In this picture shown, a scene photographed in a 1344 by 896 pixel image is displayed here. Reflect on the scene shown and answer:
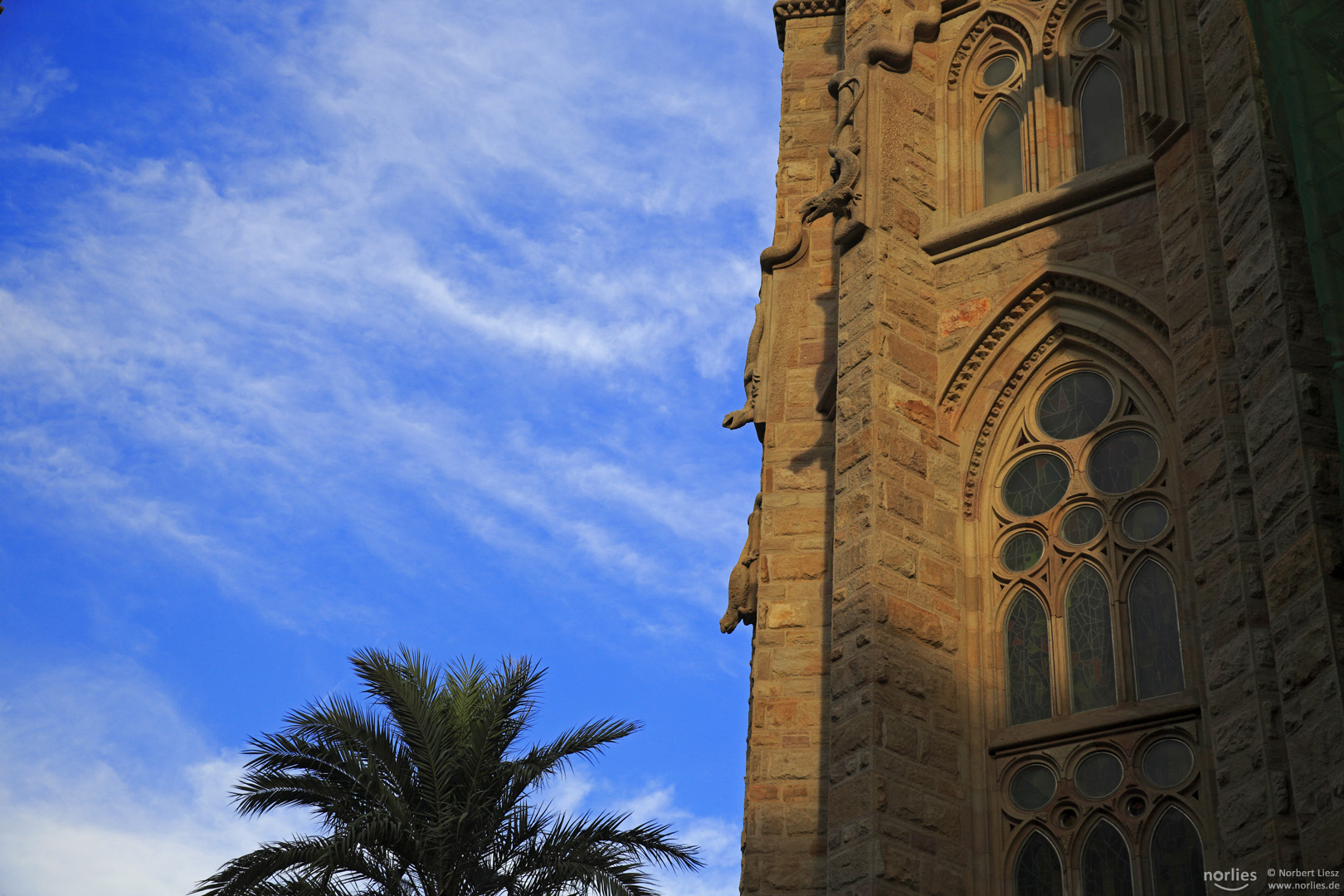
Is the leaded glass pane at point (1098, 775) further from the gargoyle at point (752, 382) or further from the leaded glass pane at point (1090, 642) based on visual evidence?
the gargoyle at point (752, 382)

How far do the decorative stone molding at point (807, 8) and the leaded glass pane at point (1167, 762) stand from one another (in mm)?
10061

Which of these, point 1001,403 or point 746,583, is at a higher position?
point 1001,403

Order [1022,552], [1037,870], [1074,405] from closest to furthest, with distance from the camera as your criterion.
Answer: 1. [1037,870]
2. [1022,552]
3. [1074,405]

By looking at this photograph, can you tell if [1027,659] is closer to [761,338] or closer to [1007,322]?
[1007,322]

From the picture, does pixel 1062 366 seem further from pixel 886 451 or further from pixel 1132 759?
pixel 1132 759

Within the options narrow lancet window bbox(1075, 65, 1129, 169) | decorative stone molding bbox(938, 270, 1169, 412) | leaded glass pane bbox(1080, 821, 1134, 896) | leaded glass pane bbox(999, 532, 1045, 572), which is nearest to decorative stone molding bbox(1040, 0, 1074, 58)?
narrow lancet window bbox(1075, 65, 1129, 169)

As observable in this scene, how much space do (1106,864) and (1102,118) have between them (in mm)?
6887

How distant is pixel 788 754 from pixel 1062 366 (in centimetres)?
406

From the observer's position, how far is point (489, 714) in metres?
15.6

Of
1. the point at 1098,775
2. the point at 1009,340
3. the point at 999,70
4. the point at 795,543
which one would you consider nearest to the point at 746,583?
the point at 795,543

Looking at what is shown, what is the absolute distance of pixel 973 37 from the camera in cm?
1538

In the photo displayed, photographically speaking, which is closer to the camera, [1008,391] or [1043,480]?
[1043,480]

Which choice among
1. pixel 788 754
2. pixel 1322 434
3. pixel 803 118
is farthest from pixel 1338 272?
pixel 803 118

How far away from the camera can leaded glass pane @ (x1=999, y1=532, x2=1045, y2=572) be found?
12328 millimetres
